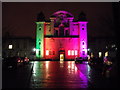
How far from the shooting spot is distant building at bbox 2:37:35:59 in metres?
76.3

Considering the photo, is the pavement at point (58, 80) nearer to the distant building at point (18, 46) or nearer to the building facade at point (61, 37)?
the building facade at point (61, 37)

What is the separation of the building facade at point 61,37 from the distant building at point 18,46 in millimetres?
7479

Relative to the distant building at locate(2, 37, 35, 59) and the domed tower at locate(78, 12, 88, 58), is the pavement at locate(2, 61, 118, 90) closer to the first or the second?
the domed tower at locate(78, 12, 88, 58)

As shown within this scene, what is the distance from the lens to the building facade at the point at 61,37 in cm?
6934

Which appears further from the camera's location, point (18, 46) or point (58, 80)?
point (18, 46)

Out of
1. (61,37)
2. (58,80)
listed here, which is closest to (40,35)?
(61,37)

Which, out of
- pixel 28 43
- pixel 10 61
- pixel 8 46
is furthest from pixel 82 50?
pixel 10 61

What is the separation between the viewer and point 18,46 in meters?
77.3

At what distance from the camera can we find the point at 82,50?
2717 inches

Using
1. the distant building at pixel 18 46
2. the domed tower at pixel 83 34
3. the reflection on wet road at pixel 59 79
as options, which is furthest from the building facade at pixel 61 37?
the reflection on wet road at pixel 59 79

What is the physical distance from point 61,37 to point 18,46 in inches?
653

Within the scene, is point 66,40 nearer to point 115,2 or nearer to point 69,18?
point 69,18

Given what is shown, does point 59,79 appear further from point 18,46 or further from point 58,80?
point 18,46

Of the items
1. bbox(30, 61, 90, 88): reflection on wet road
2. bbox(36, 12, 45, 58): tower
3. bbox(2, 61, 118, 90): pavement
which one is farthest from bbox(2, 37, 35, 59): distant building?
bbox(2, 61, 118, 90): pavement
